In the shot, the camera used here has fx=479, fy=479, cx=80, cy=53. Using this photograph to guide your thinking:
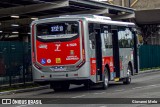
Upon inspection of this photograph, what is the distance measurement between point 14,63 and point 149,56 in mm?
25913

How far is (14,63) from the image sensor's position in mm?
27656

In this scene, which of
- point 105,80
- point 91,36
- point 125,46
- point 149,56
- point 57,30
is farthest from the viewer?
point 149,56

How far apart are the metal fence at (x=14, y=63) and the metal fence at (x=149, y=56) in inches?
841

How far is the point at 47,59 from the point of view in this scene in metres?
23.1

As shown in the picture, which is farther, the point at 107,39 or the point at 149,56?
the point at 149,56

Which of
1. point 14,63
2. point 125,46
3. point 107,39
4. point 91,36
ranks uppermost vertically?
point 91,36

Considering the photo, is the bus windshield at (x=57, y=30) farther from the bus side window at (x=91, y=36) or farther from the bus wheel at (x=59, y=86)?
the bus wheel at (x=59, y=86)

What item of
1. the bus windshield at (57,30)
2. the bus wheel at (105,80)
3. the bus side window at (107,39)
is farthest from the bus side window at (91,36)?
the bus wheel at (105,80)

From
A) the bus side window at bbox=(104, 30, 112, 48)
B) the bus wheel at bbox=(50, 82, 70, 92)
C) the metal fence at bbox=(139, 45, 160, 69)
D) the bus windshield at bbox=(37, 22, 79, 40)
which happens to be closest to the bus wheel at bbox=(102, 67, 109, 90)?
the bus side window at bbox=(104, 30, 112, 48)

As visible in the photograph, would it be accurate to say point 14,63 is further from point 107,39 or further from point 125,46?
point 125,46

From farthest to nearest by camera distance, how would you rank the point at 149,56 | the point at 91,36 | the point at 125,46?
1. the point at 149,56
2. the point at 125,46
3. the point at 91,36

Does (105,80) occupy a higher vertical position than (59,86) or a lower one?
higher

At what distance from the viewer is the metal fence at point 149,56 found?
4872 centimetres

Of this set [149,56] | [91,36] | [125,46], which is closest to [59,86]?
[91,36]
